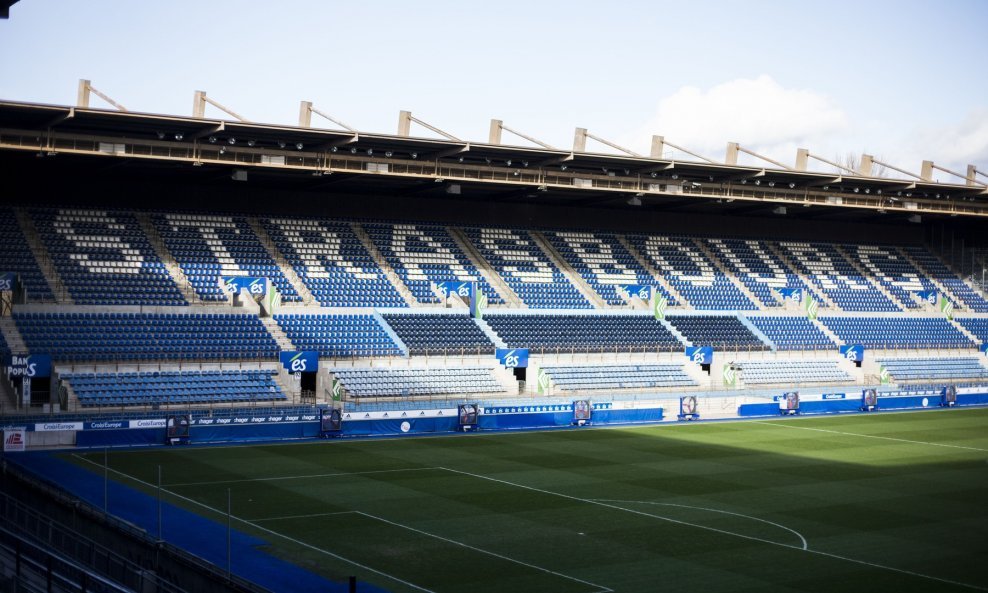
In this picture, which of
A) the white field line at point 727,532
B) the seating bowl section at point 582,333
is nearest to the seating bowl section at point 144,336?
the seating bowl section at point 582,333

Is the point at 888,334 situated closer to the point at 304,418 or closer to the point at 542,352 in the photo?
the point at 542,352

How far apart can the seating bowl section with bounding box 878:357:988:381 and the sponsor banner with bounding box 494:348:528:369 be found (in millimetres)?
22265

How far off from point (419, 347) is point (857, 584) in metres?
31.9

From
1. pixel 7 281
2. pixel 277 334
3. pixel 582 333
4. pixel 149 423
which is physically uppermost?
pixel 7 281

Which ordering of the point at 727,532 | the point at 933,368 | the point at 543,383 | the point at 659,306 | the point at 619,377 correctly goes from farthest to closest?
Result: 1. the point at 933,368
2. the point at 659,306
3. the point at 619,377
4. the point at 543,383
5. the point at 727,532

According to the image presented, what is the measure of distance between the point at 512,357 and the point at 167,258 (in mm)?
16841

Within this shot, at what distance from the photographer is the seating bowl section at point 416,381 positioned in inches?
1871

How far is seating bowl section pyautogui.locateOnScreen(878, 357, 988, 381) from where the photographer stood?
61.8 meters

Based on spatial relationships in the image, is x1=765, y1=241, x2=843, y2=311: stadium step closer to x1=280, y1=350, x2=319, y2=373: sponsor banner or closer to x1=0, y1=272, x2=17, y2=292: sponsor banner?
x1=280, y1=350, x2=319, y2=373: sponsor banner

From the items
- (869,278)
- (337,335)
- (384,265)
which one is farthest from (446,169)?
(869,278)

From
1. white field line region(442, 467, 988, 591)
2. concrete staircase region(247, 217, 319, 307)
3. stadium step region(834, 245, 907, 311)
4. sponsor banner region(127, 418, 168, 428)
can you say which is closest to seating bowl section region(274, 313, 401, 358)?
concrete staircase region(247, 217, 319, 307)

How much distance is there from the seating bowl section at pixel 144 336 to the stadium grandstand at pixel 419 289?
0.11 meters

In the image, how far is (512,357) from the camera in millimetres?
51719

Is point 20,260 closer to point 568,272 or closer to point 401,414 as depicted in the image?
point 401,414
